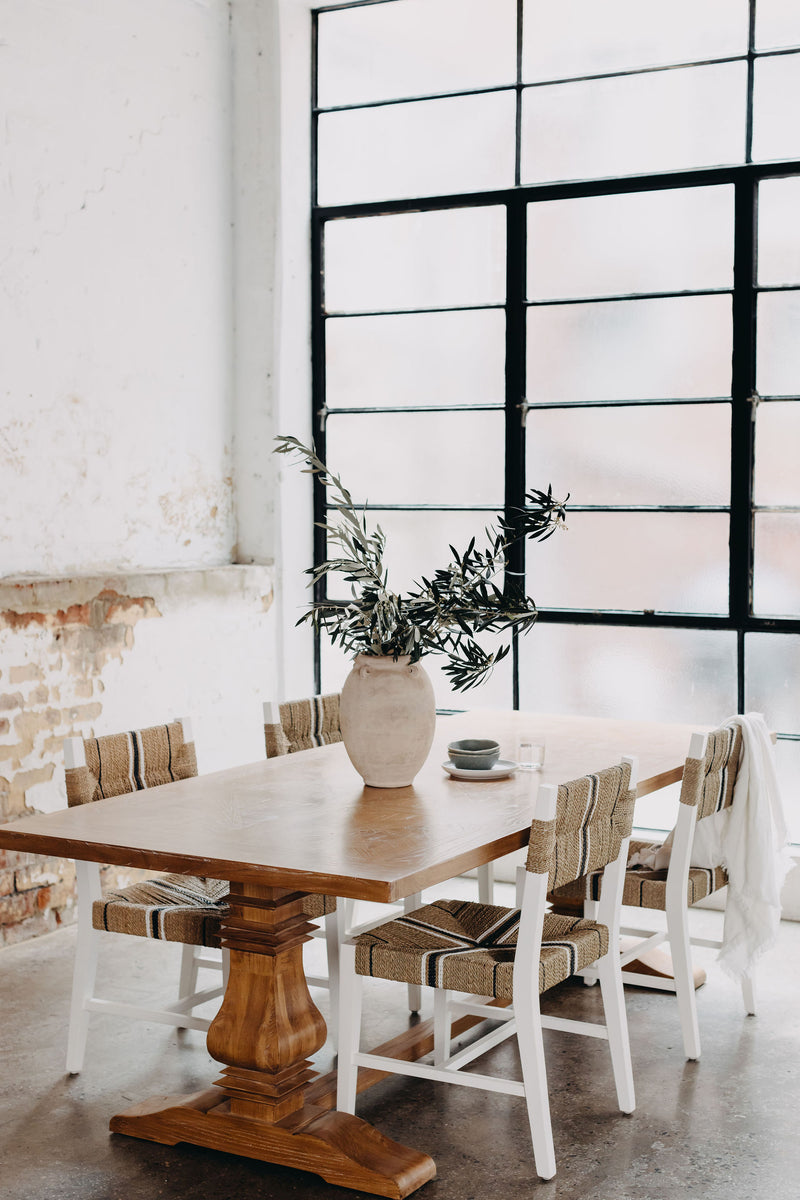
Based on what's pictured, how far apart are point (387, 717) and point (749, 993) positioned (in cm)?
151

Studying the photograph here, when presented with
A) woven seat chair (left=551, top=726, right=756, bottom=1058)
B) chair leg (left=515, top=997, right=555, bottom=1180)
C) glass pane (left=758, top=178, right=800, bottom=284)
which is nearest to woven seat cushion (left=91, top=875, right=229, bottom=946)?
chair leg (left=515, top=997, right=555, bottom=1180)

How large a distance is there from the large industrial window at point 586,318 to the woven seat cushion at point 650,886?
1477mm

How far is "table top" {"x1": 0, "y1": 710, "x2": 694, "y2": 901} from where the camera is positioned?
117 inches

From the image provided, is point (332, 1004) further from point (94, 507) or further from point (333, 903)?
point (94, 507)

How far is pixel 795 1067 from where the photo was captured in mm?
3822

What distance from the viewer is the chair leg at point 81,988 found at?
3.72 metres

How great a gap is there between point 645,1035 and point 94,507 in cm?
289

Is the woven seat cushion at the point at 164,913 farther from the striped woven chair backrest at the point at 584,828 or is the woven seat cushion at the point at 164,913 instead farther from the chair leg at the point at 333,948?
the striped woven chair backrest at the point at 584,828

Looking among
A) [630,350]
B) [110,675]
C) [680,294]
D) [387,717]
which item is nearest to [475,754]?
[387,717]

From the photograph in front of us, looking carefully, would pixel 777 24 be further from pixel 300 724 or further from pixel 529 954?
pixel 529 954

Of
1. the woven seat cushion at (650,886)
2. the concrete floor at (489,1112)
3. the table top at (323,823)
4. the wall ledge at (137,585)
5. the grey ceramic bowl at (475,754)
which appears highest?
Result: the wall ledge at (137,585)

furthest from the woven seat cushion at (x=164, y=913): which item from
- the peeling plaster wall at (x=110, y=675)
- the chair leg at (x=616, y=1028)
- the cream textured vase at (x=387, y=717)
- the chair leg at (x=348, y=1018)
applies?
the peeling plaster wall at (x=110, y=675)

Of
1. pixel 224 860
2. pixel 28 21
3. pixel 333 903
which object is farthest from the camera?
pixel 28 21

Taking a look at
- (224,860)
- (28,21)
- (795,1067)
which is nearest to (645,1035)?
(795,1067)
